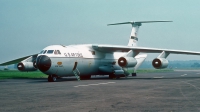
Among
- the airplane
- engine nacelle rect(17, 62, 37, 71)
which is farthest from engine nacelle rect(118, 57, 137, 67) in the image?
engine nacelle rect(17, 62, 37, 71)

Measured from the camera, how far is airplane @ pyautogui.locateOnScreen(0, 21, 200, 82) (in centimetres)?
2345

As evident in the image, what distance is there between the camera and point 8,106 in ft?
29.2

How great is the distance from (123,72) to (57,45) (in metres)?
8.30

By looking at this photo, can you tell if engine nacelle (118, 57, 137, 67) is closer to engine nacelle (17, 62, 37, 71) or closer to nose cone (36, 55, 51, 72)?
nose cone (36, 55, 51, 72)

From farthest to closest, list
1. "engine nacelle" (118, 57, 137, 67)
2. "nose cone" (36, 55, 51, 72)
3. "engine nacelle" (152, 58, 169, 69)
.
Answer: "engine nacelle" (152, 58, 169, 69)
"engine nacelle" (118, 57, 137, 67)
"nose cone" (36, 55, 51, 72)

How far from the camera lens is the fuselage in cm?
2314

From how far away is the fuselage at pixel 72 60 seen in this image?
23.1 meters

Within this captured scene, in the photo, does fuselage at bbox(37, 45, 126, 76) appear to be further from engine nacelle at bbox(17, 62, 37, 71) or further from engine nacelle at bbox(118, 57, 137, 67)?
engine nacelle at bbox(17, 62, 37, 71)

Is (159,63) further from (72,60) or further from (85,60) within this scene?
(72,60)

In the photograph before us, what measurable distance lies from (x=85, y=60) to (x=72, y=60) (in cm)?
213

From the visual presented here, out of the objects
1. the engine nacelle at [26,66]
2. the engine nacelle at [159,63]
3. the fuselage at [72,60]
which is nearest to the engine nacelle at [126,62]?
the engine nacelle at [159,63]

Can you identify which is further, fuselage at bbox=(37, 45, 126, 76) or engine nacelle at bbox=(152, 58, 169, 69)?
engine nacelle at bbox=(152, 58, 169, 69)

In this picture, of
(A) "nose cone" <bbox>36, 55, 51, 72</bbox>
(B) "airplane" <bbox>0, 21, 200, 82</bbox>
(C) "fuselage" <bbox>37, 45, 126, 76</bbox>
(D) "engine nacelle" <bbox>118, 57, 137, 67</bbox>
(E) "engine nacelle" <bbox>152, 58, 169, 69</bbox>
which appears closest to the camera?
(A) "nose cone" <bbox>36, 55, 51, 72</bbox>

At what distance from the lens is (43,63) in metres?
22.4
